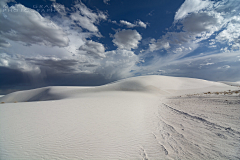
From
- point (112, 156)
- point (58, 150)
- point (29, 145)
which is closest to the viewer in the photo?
point (112, 156)

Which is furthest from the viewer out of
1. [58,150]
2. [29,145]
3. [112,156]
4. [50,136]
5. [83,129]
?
[83,129]

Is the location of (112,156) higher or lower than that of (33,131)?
lower

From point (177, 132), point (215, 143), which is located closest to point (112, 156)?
point (177, 132)

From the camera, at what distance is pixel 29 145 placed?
507 centimetres

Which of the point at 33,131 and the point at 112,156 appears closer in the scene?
the point at 112,156

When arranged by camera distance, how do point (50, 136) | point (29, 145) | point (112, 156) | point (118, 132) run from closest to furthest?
1. point (112, 156)
2. point (29, 145)
3. point (50, 136)
4. point (118, 132)

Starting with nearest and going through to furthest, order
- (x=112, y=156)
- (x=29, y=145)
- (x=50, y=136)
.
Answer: (x=112, y=156)
(x=29, y=145)
(x=50, y=136)

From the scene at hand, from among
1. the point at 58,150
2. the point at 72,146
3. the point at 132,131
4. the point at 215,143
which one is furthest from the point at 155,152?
the point at 58,150

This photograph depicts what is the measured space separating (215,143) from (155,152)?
9.21 ft

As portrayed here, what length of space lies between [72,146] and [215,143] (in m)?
6.80

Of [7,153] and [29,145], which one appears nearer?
[7,153]

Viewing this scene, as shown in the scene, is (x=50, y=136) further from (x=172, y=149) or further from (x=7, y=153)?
(x=172, y=149)

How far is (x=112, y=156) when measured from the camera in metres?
4.30

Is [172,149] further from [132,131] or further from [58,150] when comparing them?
[58,150]
